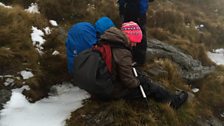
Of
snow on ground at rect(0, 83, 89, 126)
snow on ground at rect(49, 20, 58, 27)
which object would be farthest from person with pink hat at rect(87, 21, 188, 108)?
snow on ground at rect(49, 20, 58, 27)

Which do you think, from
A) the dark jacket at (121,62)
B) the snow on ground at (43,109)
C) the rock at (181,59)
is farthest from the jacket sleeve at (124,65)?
the rock at (181,59)

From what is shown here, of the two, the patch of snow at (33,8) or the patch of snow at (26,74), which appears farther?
the patch of snow at (33,8)

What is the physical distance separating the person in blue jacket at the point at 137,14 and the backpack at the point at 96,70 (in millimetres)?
1795

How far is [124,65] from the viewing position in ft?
19.1

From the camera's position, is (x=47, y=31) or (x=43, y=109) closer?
(x=43, y=109)

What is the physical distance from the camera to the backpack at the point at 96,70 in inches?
229

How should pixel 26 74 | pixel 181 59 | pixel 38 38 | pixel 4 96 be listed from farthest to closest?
pixel 181 59, pixel 38 38, pixel 26 74, pixel 4 96

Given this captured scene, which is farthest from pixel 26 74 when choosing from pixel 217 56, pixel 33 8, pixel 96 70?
pixel 217 56

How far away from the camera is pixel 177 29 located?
39.7ft

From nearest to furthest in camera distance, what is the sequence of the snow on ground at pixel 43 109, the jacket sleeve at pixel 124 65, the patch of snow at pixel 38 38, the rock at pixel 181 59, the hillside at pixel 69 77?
the jacket sleeve at pixel 124 65, the snow on ground at pixel 43 109, the hillside at pixel 69 77, the patch of snow at pixel 38 38, the rock at pixel 181 59

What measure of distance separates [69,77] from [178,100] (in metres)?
2.18

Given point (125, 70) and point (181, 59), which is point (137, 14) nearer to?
point (125, 70)

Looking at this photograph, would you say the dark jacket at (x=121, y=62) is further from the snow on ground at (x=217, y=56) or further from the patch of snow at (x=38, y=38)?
the snow on ground at (x=217, y=56)

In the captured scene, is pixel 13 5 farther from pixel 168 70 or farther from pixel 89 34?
pixel 168 70
